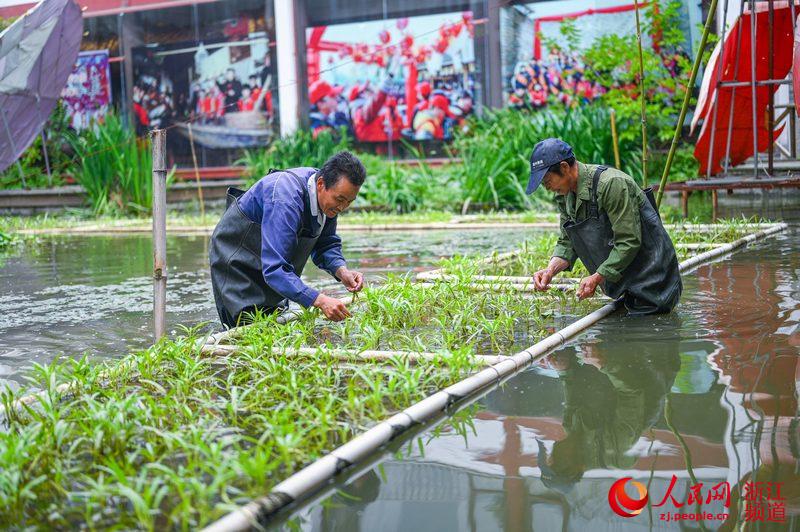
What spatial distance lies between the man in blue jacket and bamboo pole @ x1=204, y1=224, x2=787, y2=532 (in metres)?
0.88

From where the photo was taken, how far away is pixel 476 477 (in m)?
2.86

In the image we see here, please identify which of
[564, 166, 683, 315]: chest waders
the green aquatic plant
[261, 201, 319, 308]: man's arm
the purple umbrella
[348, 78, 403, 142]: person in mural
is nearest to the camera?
[261, 201, 319, 308]: man's arm

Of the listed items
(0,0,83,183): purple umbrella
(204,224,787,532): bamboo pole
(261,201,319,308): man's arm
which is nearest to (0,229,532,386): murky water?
(261,201,319,308): man's arm

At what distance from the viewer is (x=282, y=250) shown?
4609mm

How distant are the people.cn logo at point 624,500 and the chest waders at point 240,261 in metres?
2.62

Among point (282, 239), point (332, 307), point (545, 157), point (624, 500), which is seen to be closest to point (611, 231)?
point (545, 157)

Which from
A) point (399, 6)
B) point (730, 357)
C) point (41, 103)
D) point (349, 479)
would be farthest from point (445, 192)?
point (349, 479)

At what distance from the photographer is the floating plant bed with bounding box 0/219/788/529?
2.61 m

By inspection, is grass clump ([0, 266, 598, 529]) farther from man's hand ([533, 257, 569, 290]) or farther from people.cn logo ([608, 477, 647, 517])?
people.cn logo ([608, 477, 647, 517])

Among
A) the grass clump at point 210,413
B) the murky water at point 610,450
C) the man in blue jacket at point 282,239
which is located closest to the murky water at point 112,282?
the man in blue jacket at point 282,239

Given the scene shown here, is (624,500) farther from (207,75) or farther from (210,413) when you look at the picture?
(207,75)

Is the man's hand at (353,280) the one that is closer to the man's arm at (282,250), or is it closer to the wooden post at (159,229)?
the man's arm at (282,250)

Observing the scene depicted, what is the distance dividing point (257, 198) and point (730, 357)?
2507mm

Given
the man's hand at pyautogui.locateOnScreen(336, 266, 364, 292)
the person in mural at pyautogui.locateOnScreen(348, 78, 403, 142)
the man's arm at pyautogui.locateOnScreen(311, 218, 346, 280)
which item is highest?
the person in mural at pyautogui.locateOnScreen(348, 78, 403, 142)
